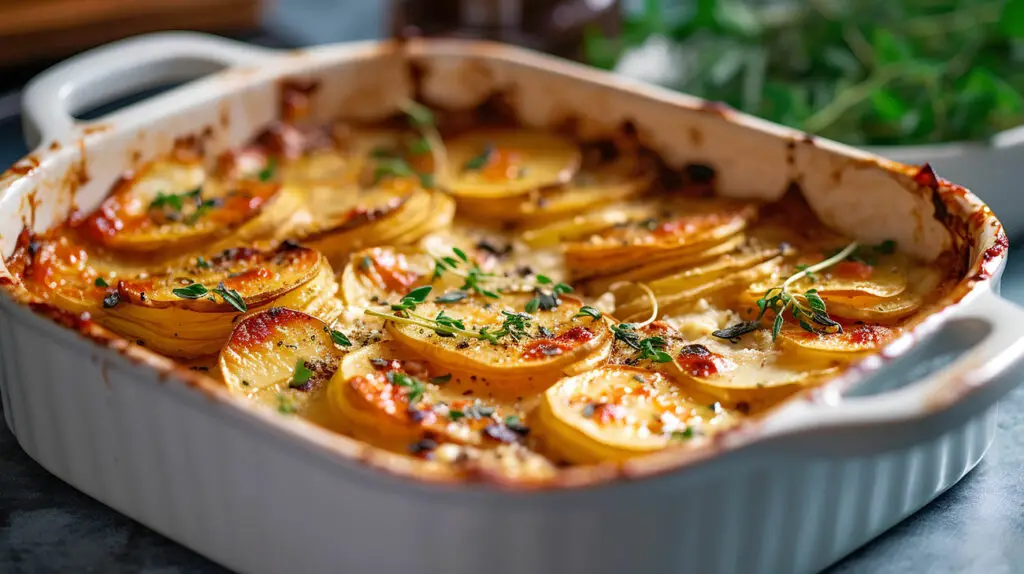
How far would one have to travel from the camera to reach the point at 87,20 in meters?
4.20

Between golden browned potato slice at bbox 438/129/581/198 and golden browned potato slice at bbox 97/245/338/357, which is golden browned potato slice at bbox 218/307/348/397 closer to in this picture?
golden browned potato slice at bbox 97/245/338/357

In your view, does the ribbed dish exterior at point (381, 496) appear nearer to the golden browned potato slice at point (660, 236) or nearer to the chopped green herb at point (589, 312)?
the chopped green herb at point (589, 312)

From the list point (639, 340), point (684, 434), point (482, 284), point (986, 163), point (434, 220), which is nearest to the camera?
point (684, 434)

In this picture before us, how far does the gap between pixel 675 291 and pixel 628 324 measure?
0.73 ft

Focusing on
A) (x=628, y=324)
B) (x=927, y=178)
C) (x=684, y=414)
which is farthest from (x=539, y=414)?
(x=927, y=178)

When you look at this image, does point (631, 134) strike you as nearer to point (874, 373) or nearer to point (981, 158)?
point (981, 158)

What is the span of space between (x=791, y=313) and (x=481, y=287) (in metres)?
0.72

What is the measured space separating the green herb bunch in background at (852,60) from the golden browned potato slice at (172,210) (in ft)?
4.83

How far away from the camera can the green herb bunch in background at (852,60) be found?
136 inches

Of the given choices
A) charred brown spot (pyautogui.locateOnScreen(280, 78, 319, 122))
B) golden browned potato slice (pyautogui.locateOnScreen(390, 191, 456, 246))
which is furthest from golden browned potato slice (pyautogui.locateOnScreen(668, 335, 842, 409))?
charred brown spot (pyautogui.locateOnScreen(280, 78, 319, 122))

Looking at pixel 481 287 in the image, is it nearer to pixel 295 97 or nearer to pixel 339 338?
pixel 339 338

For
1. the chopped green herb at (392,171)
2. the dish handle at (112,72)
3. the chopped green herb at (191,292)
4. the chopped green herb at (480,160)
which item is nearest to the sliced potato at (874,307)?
the chopped green herb at (480,160)

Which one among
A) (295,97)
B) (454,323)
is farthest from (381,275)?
(295,97)

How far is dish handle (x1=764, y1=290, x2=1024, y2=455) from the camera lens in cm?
178
